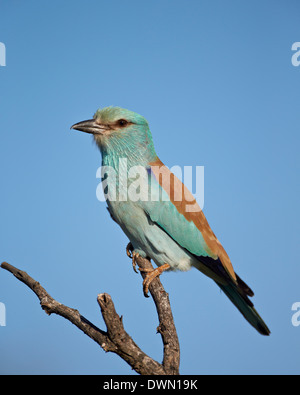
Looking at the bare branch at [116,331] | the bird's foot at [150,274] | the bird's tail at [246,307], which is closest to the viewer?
the bare branch at [116,331]

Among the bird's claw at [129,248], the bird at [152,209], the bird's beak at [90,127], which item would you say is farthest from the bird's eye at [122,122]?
the bird's claw at [129,248]

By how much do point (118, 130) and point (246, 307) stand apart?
1716mm

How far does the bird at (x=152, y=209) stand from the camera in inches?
129

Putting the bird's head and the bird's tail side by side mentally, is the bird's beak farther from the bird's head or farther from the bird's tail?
the bird's tail

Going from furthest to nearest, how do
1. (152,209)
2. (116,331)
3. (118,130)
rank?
(118,130) < (152,209) < (116,331)

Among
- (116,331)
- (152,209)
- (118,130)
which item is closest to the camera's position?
Answer: (116,331)

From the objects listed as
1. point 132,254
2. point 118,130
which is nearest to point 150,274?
point 132,254

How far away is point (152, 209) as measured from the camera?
3.26 m

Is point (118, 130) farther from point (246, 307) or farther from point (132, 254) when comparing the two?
point (246, 307)

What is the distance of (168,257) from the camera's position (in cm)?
336

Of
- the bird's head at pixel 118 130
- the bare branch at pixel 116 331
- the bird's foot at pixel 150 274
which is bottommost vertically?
the bare branch at pixel 116 331

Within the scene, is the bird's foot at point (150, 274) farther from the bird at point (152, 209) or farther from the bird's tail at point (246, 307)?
the bird's tail at point (246, 307)

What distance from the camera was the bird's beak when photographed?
3465 millimetres

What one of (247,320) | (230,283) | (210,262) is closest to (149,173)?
(210,262)
